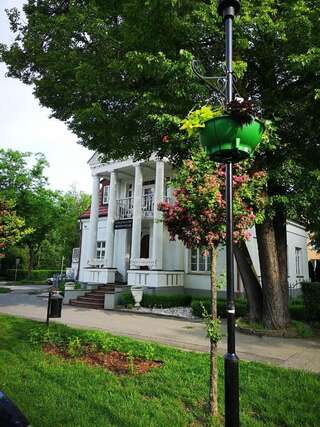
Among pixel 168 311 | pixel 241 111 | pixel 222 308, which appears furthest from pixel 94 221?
pixel 241 111

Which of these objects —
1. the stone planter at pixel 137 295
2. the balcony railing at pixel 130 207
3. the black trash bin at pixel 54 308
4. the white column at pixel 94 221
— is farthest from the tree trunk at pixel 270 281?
the white column at pixel 94 221

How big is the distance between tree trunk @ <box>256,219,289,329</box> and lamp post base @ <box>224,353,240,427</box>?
7.41 metres

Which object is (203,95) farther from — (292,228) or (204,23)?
(292,228)

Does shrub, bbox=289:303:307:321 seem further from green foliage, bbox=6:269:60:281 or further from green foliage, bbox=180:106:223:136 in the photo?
green foliage, bbox=6:269:60:281

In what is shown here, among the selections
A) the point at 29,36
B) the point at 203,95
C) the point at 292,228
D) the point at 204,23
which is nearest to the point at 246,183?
the point at 203,95

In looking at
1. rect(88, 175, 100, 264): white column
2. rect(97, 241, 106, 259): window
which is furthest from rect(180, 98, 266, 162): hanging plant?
rect(97, 241, 106, 259): window

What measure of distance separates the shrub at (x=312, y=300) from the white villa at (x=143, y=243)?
5.04m

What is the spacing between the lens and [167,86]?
25.6 ft

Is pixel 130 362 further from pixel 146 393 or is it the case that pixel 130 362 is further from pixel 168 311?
pixel 168 311

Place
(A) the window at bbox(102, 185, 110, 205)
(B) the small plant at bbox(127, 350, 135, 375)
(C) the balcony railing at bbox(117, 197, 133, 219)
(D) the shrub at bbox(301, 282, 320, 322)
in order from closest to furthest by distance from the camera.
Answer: (B) the small plant at bbox(127, 350, 135, 375) < (D) the shrub at bbox(301, 282, 320, 322) < (C) the balcony railing at bbox(117, 197, 133, 219) < (A) the window at bbox(102, 185, 110, 205)

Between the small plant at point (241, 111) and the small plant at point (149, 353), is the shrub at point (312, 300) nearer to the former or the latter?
the small plant at point (149, 353)

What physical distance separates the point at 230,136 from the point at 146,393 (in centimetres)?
371

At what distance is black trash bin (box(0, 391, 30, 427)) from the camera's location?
2.26 meters

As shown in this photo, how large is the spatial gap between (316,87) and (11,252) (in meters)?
43.0
